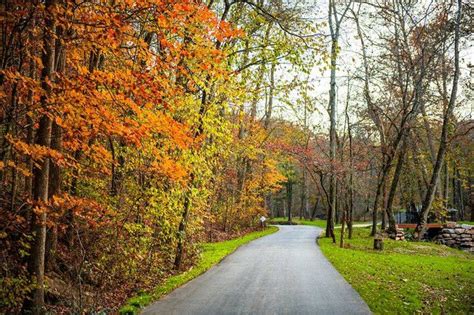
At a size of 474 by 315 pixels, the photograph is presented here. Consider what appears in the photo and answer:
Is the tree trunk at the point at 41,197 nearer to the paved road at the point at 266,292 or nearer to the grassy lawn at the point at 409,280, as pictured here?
the paved road at the point at 266,292

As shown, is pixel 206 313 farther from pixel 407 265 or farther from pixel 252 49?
pixel 407 265

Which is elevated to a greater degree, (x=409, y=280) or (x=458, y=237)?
(x=458, y=237)

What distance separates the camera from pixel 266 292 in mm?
8820

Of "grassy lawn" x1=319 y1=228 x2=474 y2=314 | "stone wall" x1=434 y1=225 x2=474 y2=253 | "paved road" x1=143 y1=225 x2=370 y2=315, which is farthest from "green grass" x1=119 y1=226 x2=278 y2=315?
"stone wall" x1=434 y1=225 x2=474 y2=253

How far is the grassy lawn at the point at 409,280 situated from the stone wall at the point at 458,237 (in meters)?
5.09

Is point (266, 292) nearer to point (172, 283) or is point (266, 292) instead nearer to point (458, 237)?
point (172, 283)

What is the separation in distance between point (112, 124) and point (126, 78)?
3.35ft

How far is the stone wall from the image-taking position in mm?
22500

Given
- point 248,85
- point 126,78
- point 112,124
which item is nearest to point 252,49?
point 248,85

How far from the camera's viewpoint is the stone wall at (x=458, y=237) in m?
22.5

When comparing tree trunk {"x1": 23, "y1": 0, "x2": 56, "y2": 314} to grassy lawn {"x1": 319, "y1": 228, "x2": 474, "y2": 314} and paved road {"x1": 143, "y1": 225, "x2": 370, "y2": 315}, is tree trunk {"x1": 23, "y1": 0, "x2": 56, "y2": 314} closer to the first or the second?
paved road {"x1": 143, "y1": 225, "x2": 370, "y2": 315}

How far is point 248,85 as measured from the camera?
13.1 m

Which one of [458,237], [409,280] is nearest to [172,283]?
[409,280]

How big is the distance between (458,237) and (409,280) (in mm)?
14414
